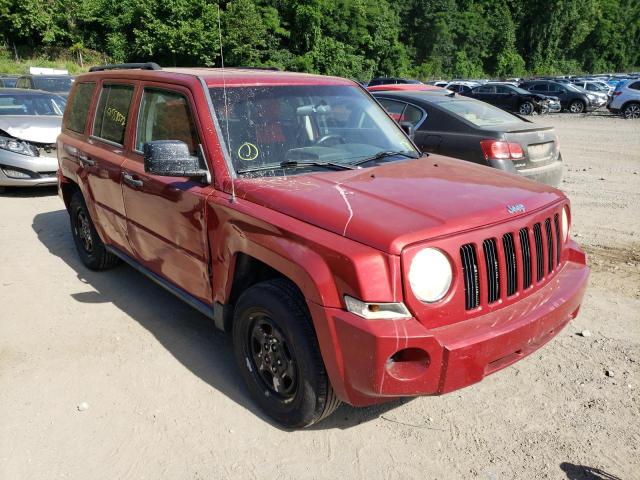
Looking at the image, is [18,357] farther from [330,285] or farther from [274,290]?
[330,285]

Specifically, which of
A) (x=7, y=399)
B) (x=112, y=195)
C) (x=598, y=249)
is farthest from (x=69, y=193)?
(x=598, y=249)

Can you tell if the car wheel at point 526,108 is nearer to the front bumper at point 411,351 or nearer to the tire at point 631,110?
the tire at point 631,110

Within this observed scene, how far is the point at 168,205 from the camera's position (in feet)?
12.0

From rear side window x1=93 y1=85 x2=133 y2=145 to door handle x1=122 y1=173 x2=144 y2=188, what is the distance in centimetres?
33

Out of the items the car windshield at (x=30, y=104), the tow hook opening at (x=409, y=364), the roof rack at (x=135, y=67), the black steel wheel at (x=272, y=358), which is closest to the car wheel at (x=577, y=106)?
the car windshield at (x=30, y=104)

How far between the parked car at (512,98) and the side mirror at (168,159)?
24592 millimetres

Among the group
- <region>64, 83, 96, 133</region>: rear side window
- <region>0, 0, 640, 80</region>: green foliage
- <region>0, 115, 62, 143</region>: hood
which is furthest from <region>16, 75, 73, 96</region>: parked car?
<region>64, 83, 96, 133</region>: rear side window

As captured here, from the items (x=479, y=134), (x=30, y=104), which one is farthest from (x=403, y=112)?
(x=30, y=104)

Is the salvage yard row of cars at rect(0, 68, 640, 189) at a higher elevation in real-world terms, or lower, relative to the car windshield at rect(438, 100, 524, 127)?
lower

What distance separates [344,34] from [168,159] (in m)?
59.2

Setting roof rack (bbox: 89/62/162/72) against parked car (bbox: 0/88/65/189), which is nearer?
roof rack (bbox: 89/62/162/72)

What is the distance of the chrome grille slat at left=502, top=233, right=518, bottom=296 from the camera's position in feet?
9.05

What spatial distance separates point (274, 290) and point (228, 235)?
492 millimetres

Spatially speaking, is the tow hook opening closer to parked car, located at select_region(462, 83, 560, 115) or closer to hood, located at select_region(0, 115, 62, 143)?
hood, located at select_region(0, 115, 62, 143)
